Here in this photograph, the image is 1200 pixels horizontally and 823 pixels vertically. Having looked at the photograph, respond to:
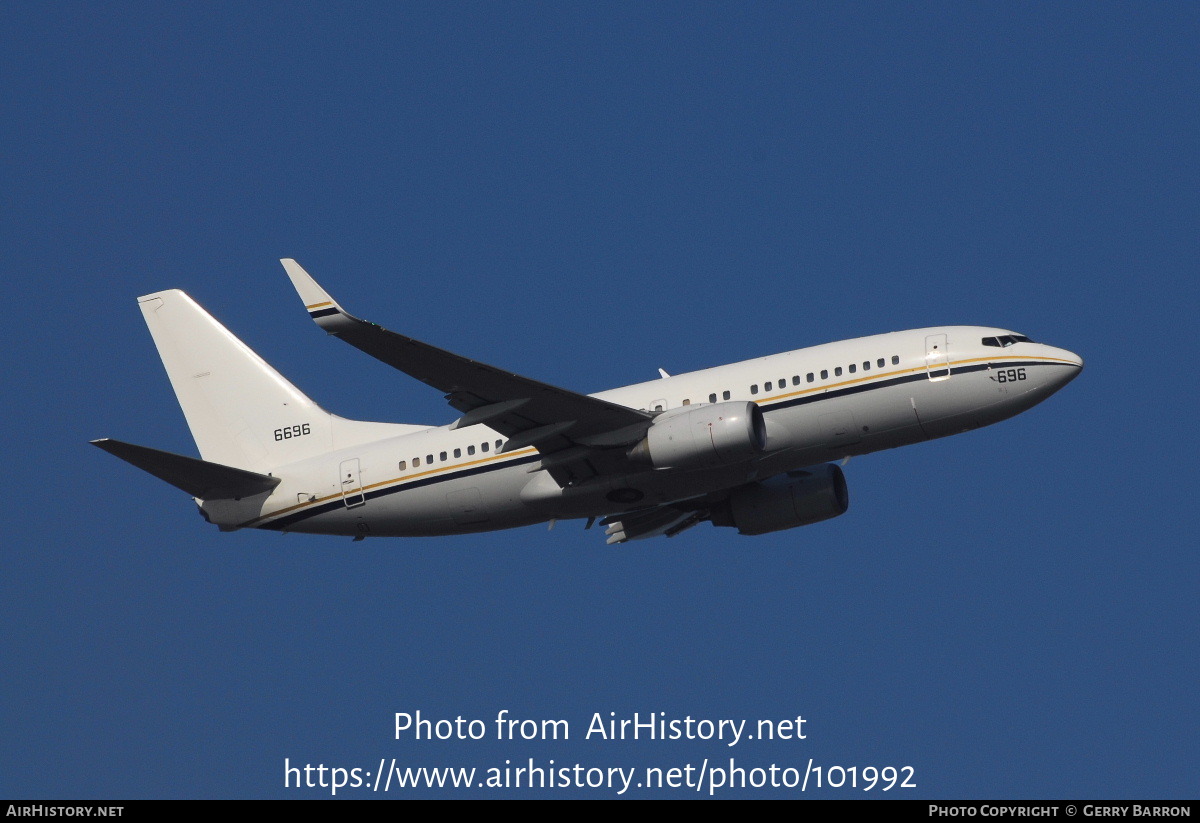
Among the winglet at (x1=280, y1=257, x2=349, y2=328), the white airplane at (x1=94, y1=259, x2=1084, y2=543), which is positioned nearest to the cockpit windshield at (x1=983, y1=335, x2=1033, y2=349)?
the white airplane at (x1=94, y1=259, x2=1084, y2=543)

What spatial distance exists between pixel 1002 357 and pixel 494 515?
49.3 feet

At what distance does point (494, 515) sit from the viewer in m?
45.3

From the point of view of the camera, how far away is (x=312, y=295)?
38.4 meters

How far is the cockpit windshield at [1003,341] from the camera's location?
143ft

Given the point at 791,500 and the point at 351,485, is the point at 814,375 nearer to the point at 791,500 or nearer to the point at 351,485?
the point at 791,500

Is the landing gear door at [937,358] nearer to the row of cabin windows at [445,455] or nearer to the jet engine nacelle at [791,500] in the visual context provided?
the jet engine nacelle at [791,500]

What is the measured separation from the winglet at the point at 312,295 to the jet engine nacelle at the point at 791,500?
1541 cm

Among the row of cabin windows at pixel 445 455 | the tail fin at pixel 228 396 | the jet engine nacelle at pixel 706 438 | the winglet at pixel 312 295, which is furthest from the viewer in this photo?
the tail fin at pixel 228 396

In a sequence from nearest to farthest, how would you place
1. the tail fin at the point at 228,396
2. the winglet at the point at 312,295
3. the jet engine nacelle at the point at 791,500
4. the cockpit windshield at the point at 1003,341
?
the winglet at the point at 312,295 → the cockpit windshield at the point at 1003,341 → the jet engine nacelle at the point at 791,500 → the tail fin at the point at 228,396

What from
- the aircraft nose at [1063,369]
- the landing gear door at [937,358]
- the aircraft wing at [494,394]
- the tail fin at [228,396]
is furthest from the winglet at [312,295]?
the aircraft nose at [1063,369]

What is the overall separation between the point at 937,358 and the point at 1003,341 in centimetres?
214
